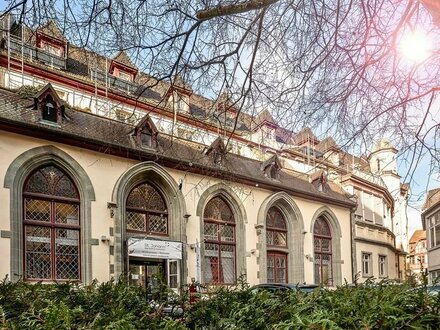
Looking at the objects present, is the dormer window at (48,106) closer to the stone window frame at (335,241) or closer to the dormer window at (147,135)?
the dormer window at (147,135)

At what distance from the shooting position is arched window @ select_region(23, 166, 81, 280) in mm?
14211

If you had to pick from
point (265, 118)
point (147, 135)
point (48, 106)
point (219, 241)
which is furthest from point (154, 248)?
point (265, 118)

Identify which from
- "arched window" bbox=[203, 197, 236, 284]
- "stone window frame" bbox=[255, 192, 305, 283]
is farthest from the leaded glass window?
"arched window" bbox=[203, 197, 236, 284]

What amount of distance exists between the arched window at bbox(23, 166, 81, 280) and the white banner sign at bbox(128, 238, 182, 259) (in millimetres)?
1973

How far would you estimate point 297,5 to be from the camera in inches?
233

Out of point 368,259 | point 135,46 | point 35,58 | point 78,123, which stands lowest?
point 368,259

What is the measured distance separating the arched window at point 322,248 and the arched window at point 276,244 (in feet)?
7.14

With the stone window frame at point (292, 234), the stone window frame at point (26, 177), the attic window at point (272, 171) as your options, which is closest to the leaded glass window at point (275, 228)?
the stone window frame at point (292, 234)

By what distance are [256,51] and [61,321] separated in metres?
4.68

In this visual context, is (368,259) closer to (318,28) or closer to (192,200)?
(192,200)

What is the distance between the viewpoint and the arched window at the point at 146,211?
664 inches

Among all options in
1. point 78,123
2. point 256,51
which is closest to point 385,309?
point 256,51

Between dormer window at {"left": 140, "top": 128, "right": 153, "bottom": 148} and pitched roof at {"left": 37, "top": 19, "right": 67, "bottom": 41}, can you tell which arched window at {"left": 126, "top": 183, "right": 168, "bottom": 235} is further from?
pitched roof at {"left": 37, "top": 19, "right": 67, "bottom": 41}

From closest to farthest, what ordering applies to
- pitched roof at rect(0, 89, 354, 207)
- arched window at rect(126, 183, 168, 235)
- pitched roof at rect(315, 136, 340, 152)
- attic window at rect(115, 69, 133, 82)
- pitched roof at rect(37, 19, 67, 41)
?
1. pitched roof at rect(37, 19, 67, 41)
2. pitched roof at rect(315, 136, 340, 152)
3. pitched roof at rect(0, 89, 354, 207)
4. arched window at rect(126, 183, 168, 235)
5. attic window at rect(115, 69, 133, 82)
